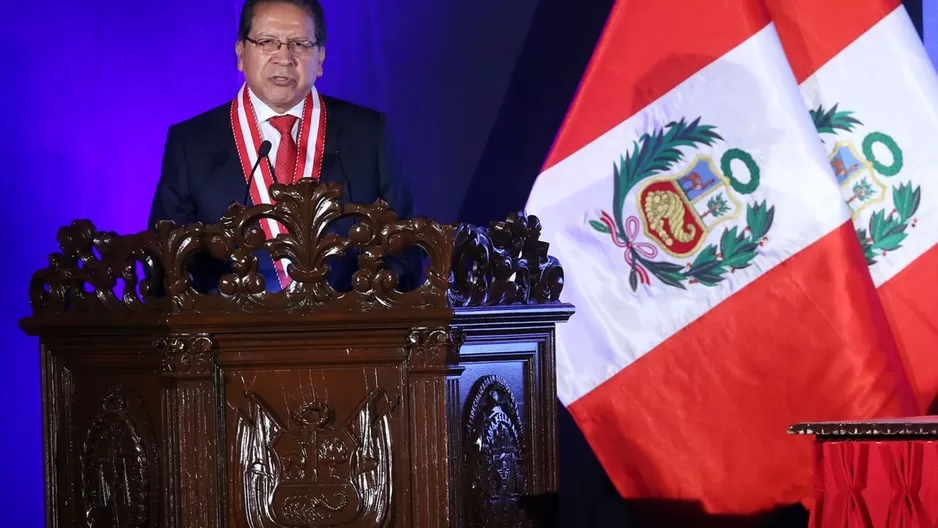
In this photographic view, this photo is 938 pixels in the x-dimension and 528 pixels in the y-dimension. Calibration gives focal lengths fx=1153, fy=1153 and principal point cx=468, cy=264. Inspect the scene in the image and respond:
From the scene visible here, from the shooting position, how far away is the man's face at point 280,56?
2.18 m

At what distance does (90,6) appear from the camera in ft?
10.2

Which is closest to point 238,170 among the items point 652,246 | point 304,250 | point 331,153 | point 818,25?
point 331,153

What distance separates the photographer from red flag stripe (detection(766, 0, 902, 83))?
3.11 meters

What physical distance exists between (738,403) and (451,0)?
1.48 m

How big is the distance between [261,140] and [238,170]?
0.08m

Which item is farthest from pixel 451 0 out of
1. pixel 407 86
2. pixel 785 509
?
pixel 785 509

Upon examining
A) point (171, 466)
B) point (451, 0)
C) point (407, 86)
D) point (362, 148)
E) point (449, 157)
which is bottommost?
point (171, 466)

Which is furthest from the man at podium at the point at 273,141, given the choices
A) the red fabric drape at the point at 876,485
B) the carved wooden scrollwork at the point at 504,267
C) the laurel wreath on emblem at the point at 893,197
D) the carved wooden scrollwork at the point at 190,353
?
the laurel wreath on emblem at the point at 893,197

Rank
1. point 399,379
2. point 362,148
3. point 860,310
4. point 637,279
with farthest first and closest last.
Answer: point 637,279, point 860,310, point 362,148, point 399,379

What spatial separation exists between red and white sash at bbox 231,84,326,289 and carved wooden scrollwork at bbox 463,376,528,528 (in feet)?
1.55

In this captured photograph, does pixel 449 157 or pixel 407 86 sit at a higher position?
pixel 407 86

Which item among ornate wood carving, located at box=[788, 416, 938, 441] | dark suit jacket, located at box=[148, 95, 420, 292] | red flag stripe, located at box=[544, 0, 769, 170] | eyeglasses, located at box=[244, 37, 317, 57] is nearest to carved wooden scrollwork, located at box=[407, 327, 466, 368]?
dark suit jacket, located at box=[148, 95, 420, 292]

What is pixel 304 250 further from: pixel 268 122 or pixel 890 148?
pixel 890 148

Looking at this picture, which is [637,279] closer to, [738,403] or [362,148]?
[738,403]
